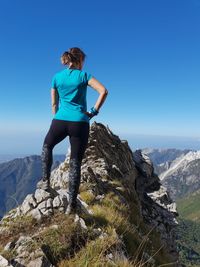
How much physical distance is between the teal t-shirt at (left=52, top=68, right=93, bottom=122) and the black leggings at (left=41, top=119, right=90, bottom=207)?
20 centimetres

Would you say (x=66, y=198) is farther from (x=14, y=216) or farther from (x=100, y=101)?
(x=100, y=101)

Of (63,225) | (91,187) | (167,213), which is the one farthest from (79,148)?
(167,213)

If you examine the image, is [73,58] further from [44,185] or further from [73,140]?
[44,185]

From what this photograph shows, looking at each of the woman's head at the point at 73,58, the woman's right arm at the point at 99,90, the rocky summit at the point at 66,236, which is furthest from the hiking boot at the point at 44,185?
the woman's head at the point at 73,58

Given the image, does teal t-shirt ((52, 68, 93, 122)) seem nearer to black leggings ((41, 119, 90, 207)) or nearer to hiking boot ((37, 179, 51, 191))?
black leggings ((41, 119, 90, 207))

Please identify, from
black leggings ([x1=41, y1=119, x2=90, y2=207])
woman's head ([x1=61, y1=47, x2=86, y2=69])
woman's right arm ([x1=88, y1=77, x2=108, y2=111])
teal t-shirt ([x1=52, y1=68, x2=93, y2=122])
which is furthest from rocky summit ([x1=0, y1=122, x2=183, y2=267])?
woman's head ([x1=61, y1=47, x2=86, y2=69])

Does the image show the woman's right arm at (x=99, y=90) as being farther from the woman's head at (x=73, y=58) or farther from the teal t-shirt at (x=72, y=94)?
the woman's head at (x=73, y=58)

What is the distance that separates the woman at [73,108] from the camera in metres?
11.3

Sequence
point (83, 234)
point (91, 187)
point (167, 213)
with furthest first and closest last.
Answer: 1. point (167, 213)
2. point (91, 187)
3. point (83, 234)

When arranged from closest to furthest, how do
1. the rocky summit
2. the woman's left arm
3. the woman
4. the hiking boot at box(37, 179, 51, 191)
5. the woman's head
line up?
the rocky summit, the woman, the woman's head, the woman's left arm, the hiking boot at box(37, 179, 51, 191)

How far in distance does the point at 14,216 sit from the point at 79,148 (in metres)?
2.95

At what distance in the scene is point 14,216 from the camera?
11992 millimetres

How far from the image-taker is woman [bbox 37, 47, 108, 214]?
37.0 ft

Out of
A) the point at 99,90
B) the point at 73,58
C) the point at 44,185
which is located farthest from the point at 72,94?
the point at 44,185
